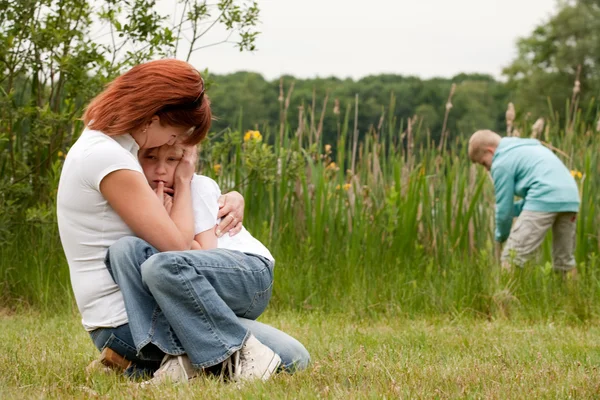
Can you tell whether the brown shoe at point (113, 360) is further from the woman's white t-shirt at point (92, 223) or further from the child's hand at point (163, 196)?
the child's hand at point (163, 196)

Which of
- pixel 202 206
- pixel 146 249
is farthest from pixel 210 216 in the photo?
pixel 146 249

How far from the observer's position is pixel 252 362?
270cm

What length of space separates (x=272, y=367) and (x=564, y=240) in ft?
14.0

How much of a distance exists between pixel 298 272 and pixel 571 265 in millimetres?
2275

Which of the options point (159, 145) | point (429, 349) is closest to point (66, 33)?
point (159, 145)

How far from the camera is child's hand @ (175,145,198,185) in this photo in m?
2.88

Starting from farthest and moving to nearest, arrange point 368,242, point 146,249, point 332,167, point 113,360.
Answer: point 332,167 → point 368,242 → point 113,360 → point 146,249

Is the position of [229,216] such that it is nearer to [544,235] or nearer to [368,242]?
[368,242]

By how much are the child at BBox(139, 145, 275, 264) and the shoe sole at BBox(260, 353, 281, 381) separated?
375 mm

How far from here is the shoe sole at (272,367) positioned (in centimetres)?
267

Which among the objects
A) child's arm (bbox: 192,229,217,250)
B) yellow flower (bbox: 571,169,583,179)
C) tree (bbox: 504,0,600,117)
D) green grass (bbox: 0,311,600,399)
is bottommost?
green grass (bbox: 0,311,600,399)

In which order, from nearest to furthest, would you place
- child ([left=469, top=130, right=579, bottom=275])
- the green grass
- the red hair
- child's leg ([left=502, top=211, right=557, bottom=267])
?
the green grass < the red hair < child ([left=469, top=130, right=579, bottom=275]) < child's leg ([left=502, top=211, right=557, bottom=267])

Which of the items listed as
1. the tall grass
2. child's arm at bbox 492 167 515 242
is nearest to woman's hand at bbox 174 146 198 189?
the tall grass

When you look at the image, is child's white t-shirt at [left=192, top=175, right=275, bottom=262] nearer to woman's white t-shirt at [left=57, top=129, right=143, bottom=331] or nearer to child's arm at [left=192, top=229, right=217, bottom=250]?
child's arm at [left=192, top=229, right=217, bottom=250]
